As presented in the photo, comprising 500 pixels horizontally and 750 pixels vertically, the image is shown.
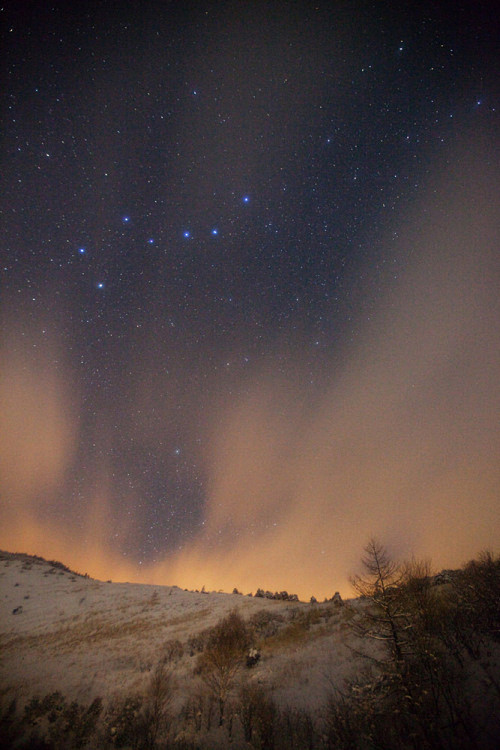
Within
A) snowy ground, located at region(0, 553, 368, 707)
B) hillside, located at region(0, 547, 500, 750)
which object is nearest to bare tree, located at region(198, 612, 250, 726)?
hillside, located at region(0, 547, 500, 750)

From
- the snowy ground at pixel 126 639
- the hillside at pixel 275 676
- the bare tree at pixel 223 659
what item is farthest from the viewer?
the snowy ground at pixel 126 639

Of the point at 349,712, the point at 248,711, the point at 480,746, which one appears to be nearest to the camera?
the point at 480,746

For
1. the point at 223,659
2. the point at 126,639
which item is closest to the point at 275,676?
the point at 223,659

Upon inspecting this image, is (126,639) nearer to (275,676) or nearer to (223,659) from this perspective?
(223,659)

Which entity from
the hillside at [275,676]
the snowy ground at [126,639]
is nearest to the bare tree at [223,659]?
the hillside at [275,676]

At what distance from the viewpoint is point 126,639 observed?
28.8 m

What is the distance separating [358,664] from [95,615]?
35042 mm

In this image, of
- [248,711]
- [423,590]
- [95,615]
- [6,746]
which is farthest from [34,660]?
[423,590]

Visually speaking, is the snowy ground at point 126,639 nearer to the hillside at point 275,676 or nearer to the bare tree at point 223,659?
the hillside at point 275,676

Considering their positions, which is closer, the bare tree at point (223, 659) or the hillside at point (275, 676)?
the hillside at point (275, 676)

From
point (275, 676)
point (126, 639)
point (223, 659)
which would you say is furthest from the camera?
point (126, 639)

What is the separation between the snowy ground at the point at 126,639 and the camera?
19.7 metres

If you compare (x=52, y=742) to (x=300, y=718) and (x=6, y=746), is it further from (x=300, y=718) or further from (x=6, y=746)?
(x=300, y=718)

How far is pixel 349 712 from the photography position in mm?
13578
